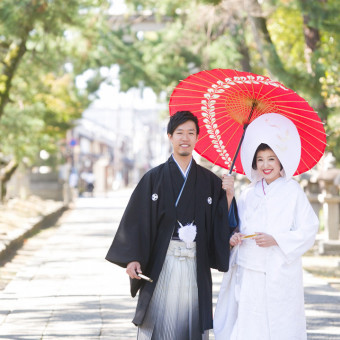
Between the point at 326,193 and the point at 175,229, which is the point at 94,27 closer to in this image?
the point at 326,193

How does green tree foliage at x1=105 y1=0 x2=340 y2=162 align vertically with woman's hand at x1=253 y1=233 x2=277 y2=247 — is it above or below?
above

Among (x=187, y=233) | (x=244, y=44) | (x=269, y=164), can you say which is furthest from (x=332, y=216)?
(x=187, y=233)

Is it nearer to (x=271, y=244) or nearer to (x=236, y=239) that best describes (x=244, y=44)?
(x=236, y=239)

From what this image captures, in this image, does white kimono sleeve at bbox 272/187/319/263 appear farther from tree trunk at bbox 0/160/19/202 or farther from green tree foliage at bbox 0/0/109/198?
tree trunk at bbox 0/160/19/202

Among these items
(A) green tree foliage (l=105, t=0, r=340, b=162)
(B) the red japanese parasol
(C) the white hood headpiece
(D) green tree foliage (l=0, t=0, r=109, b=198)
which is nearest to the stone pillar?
(A) green tree foliage (l=105, t=0, r=340, b=162)

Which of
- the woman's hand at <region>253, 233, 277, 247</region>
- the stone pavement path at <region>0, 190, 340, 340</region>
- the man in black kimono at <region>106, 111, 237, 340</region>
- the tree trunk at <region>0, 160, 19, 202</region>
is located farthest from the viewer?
the tree trunk at <region>0, 160, 19, 202</region>

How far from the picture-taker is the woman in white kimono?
487 centimetres

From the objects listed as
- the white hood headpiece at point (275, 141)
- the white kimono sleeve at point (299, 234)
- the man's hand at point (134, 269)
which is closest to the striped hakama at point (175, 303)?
the man's hand at point (134, 269)

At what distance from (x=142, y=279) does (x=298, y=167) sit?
1.35 meters

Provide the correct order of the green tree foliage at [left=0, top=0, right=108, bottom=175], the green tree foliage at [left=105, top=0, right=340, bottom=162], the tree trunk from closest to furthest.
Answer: the green tree foliage at [left=105, top=0, right=340, bottom=162]
the green tree foliage at [left=0, top=0, right=108, bottom=175]
the tree trunk

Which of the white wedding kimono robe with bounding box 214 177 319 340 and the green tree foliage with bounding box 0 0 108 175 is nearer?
the white wedding kimono robe with bounding box 214 177 319 340

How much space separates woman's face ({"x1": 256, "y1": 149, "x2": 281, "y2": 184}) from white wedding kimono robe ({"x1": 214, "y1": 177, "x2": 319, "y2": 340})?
67 millimetres

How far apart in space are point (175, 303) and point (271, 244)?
75cm

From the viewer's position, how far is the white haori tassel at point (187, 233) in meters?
4.86
